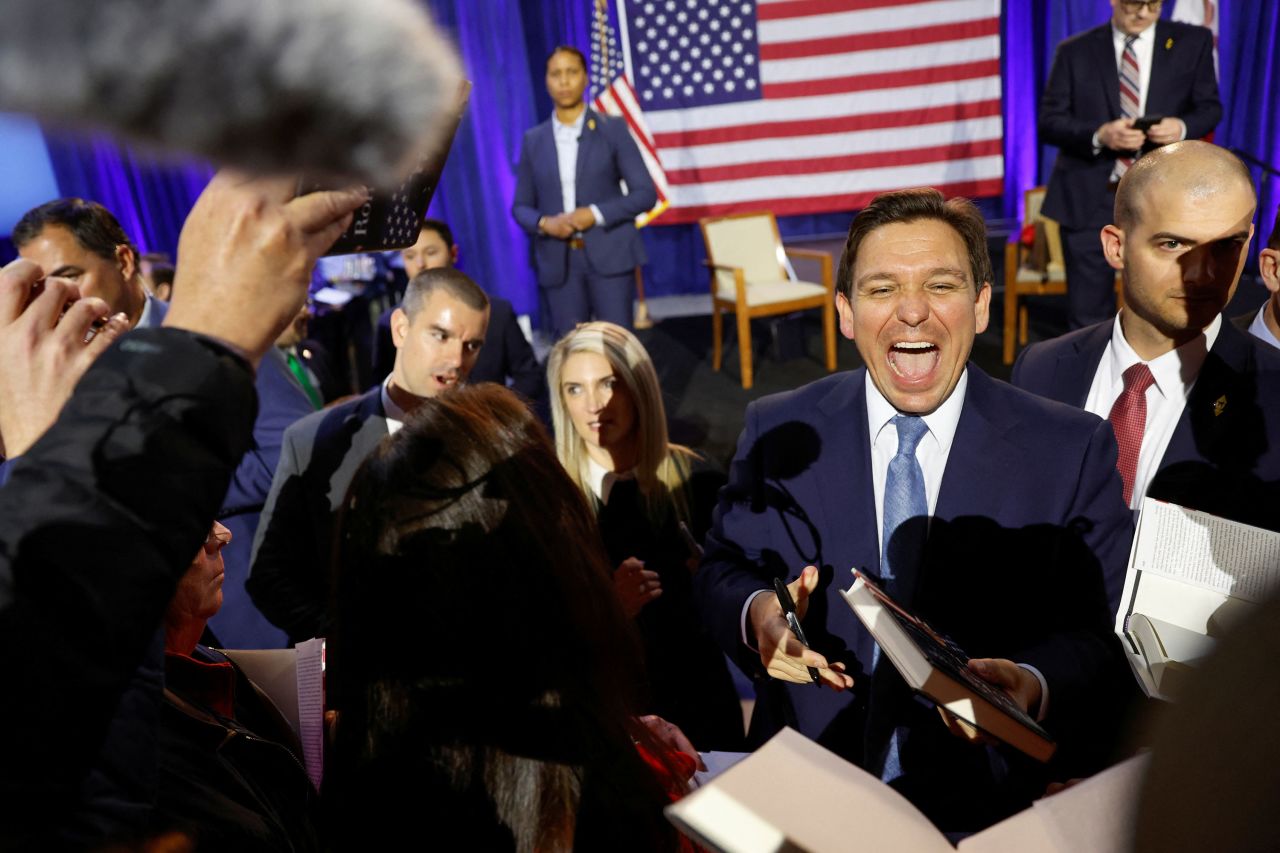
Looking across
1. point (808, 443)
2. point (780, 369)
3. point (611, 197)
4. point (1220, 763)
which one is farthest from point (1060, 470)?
point (780, 369)

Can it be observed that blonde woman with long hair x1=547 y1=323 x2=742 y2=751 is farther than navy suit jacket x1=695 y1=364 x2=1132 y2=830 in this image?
Yes

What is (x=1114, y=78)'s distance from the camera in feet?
15.0

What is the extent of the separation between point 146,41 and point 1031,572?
1.58 meters

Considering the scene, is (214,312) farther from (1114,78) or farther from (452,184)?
(452,184)

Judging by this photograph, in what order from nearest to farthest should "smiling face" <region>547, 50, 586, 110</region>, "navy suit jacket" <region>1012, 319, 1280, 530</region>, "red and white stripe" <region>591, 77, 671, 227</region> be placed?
"navy suit jacket" <region>1012, 319, 1280, 530</region>, "smiling face" <region>547, 50, 586, 110</region>, "red and white stripe" <region>591, 77, 671, 227</region>

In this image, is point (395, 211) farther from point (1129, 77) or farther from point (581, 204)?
point (581, 204)

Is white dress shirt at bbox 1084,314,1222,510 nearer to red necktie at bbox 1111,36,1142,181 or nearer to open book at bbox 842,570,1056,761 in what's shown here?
open book at bbox 842,570,1056,761

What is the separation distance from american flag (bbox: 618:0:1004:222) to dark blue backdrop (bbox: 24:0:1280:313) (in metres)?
0.27

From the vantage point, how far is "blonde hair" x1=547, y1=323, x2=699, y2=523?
2758mm

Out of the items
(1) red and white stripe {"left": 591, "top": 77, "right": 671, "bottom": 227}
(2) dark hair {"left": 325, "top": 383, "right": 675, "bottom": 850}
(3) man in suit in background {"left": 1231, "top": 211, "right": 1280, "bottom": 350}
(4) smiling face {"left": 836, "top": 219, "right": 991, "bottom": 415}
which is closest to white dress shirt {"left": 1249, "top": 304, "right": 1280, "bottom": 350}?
(3) man in suit in background {"left": 1231, "top": 211, "right": 1280, "bottom": 350}

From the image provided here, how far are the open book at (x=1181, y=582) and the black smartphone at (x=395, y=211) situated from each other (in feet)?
3.73

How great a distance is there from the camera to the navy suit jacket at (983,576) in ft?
5.15

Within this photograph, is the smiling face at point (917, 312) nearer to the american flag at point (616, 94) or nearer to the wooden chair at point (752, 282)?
the wooden chair at point (752, 282)

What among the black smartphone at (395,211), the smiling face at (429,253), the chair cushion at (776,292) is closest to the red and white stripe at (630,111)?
the chair cushion at (776,292)
